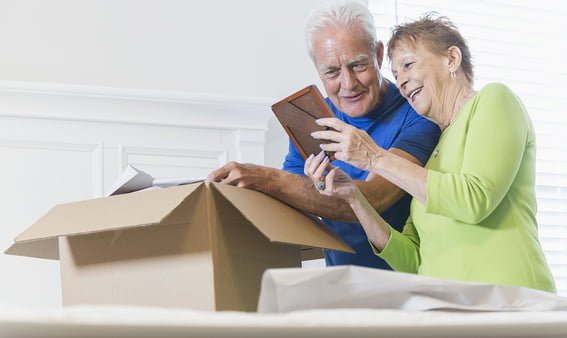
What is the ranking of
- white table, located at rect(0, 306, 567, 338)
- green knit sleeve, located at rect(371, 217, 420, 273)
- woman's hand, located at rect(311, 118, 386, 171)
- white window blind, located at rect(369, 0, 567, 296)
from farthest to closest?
white window blind, located at rect(369, 0, 567, 296), green knit sleeve, located at rect(371, 217, 420, 273), woman's hand, located at rect(311, 118, 386, 171), white table, located at rect(0, 306, 567, 338)

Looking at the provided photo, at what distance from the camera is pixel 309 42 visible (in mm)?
1900

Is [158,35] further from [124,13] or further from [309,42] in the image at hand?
[309,42]

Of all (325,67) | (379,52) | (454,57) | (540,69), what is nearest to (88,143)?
(325,67)

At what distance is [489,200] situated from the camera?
128 cm

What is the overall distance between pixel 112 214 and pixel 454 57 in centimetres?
75

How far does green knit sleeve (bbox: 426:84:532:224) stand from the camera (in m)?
1.28

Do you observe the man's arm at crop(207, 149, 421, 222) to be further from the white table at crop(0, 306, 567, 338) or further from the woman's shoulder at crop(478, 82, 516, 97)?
the white table at crop(0, 306, 567, 338)

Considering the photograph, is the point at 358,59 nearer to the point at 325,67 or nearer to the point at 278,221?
the point at 325,67

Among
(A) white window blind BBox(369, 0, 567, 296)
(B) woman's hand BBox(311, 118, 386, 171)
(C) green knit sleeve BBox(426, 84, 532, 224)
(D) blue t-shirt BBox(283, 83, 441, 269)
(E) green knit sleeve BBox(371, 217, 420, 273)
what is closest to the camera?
(C) green knit sleeve BBox(426, 84, 532, 224)

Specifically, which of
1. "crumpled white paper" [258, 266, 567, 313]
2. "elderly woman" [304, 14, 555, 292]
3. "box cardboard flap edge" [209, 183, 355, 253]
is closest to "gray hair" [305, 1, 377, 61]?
"elderly woman" [304, 14, 555, 292]

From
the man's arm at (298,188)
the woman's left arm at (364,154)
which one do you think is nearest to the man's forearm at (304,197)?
the man's arm at (298,188)

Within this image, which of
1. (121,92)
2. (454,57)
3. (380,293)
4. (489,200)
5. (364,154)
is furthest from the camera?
(121,92)

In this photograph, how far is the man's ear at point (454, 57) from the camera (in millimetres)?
1512

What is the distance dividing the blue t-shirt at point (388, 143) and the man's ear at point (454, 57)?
207 millimetres
